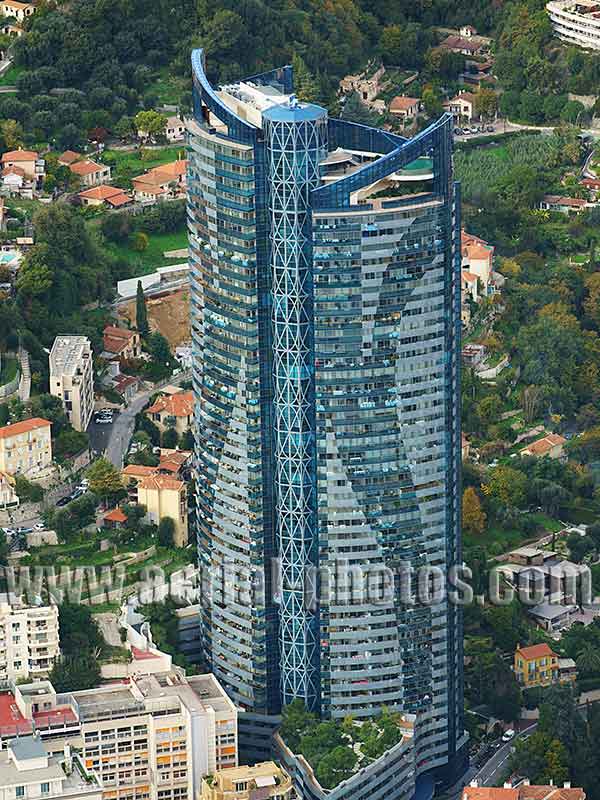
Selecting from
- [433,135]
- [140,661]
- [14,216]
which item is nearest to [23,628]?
[140,661]

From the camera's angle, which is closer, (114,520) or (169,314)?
(114,520)

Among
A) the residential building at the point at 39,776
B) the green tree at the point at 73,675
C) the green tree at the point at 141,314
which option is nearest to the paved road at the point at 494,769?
the green tree at the point at 73,675

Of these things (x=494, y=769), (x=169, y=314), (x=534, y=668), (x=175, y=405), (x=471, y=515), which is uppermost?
(x=169, y=314)

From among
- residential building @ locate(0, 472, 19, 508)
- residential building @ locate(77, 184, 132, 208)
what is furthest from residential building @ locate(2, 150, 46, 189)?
residential building @ locate(0, 472, 19, 508)

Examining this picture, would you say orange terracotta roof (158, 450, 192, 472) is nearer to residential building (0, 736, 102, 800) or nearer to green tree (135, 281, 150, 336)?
green tree (135, 281, 150, 336)

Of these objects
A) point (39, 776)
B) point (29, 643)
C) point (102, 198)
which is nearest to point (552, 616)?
point (29, 643)

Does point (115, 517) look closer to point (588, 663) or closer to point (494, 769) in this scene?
point (588, 663)
